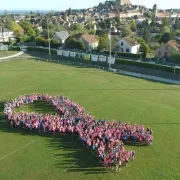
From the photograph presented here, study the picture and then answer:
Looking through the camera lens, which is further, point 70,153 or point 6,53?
point 6,53

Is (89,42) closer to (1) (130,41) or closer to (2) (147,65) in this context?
(1) (130,41)

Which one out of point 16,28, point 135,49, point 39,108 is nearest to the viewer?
point 39,108

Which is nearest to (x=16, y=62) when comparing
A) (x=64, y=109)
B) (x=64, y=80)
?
(x=64, y=80)

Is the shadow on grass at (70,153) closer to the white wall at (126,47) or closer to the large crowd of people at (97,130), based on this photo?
the large crowd of people at (97,130)

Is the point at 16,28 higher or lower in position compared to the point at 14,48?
higher

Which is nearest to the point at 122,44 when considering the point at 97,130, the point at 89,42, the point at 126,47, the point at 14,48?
the point at 126,47

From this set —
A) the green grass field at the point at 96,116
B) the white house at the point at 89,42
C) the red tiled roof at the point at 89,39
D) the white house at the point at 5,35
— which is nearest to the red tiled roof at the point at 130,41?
the white house at the point at 89,42
